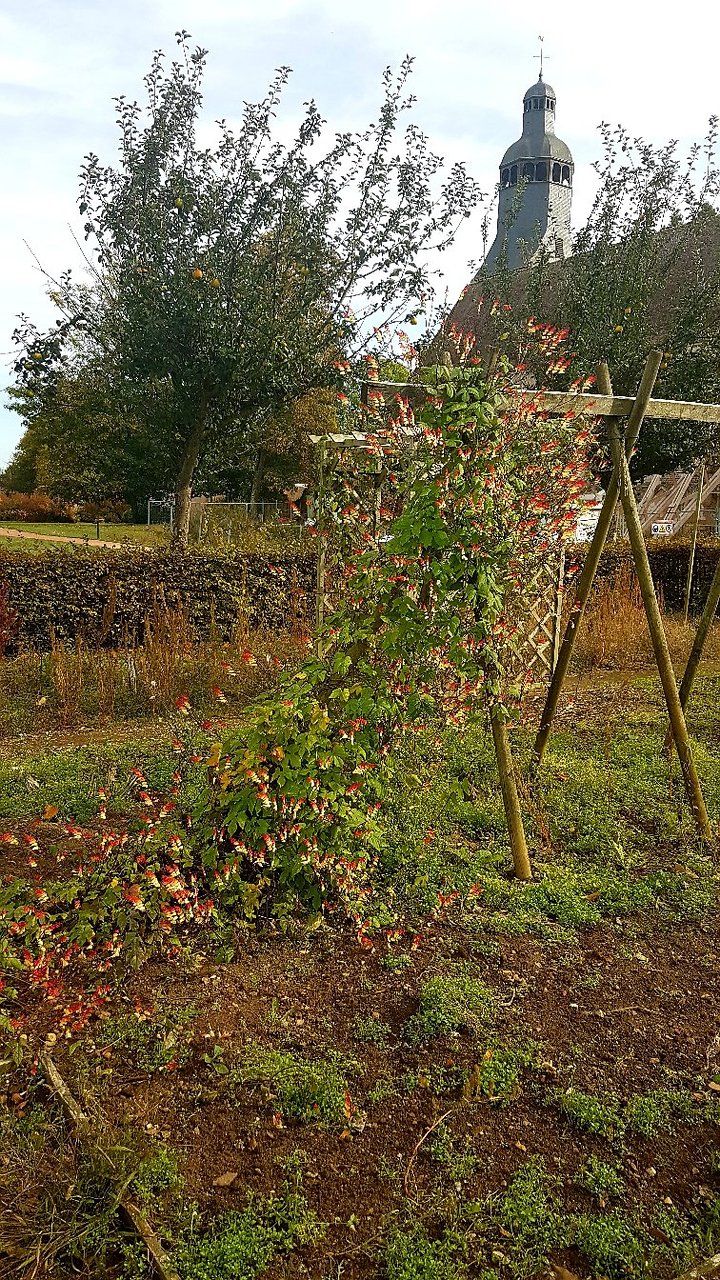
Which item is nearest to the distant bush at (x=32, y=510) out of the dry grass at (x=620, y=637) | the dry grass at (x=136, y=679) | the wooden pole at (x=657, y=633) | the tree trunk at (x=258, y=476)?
the tree trunk at (x=258, y=476)

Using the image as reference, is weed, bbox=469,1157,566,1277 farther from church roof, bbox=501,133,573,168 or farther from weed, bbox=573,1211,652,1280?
church roof, bbox=501,133,573,168

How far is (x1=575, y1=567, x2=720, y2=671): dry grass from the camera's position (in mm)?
7777

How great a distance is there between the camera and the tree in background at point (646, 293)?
1299 cm

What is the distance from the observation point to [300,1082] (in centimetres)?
216

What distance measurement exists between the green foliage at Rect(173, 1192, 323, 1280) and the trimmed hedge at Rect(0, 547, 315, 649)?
5.37m

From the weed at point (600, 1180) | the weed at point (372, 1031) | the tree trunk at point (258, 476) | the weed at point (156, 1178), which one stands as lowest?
the weed at point (600, 1180)

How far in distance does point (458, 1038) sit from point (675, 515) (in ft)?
Result: 75.2

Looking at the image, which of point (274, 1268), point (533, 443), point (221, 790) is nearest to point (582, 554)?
point (533, 443)

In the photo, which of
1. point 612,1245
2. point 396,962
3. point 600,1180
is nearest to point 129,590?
point 396,962

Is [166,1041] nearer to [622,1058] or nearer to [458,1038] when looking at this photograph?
[458,1038]

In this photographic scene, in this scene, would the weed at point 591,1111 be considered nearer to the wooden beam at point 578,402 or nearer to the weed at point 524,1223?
the weed at point 524,1223

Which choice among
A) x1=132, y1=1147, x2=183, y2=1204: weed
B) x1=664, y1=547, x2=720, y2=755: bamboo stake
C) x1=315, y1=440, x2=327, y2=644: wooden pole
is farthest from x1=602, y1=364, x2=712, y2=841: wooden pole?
x1=132, y1=1147, x2=183, y2=1204: weed

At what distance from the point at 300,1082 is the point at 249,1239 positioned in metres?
0.45

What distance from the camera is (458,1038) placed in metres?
2.38
